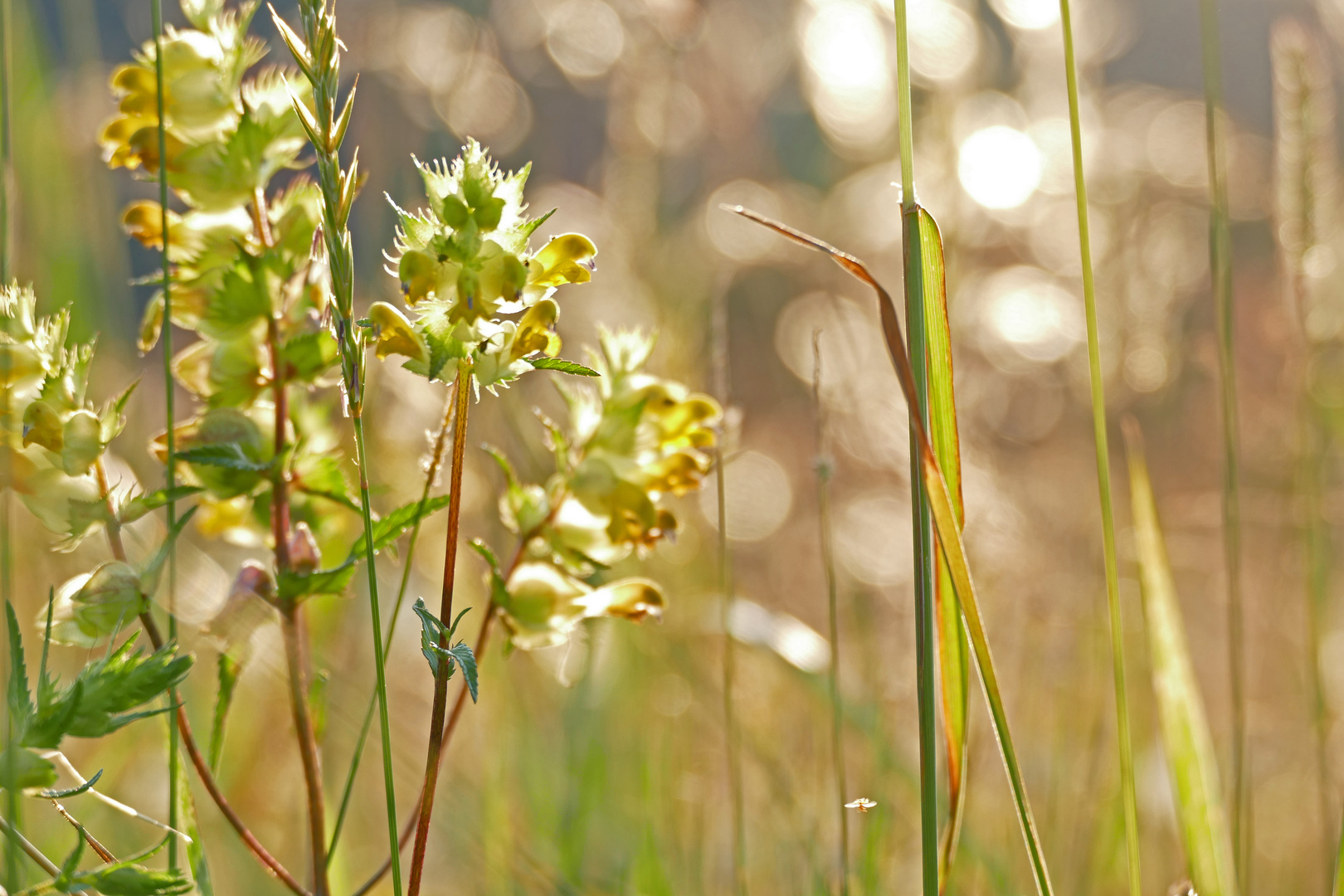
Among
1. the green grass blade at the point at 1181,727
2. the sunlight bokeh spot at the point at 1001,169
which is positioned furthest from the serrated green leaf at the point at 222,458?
the sunlight bokeh spot at the point at 1001,169

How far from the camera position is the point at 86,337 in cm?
186

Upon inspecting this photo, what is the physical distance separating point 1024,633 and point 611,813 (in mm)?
1152

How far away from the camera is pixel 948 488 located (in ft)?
2.75

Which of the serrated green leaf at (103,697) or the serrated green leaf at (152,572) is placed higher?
the serrated green leaf at (152,572)

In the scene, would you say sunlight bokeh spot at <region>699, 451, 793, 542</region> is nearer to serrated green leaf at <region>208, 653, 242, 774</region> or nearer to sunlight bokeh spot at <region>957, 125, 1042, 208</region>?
sunlight bokeh spot at <region>957, 125, 1042, 208</region>

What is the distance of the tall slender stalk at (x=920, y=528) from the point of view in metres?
0.75

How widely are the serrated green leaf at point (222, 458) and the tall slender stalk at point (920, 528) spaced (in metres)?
0.51

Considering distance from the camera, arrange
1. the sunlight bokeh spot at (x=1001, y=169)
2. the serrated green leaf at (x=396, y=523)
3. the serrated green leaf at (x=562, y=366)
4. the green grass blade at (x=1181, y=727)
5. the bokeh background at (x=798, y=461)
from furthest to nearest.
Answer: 1. the sunlight bokeh spot at (x=1001, y=169)
2. the bokeh background at (x=798, y=461)
3. the green grass blade at (x=1181, y=727)
4. the serrated green leaf at (x=396, y=523)
5. the serrated green leaf at (x=562, y=366)

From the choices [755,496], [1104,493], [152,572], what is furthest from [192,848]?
[755,496]

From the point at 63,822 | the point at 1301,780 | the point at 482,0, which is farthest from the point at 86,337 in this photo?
the point at 1301,780

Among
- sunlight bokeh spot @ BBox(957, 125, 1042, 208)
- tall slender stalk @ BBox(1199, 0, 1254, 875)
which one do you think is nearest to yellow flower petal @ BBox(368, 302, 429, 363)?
tall slender stalk @ BBox(1199, 0, 1254, 875)

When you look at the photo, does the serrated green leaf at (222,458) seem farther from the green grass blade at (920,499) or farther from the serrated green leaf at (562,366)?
the green grass blade at (920,499)

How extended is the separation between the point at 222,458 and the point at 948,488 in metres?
0.56

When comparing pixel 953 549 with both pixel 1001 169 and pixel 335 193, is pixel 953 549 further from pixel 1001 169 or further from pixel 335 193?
pixel 1001 169
